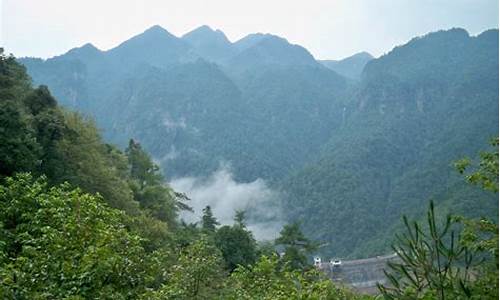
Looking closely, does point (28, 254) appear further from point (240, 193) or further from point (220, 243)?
point (240, 193)

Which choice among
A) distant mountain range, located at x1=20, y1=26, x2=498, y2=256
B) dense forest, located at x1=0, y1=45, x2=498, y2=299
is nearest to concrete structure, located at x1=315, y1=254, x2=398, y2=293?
distant mountain range, located at x1=20, y1=26, x2=498, y2=256

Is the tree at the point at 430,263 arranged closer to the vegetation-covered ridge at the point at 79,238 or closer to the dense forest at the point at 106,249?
the dense forest at the point at 106,249

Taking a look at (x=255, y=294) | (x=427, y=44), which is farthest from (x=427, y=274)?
(x=427, y=44)

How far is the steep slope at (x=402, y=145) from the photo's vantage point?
103m

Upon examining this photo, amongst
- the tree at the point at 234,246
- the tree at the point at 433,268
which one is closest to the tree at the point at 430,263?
the tree at the point at 433,268

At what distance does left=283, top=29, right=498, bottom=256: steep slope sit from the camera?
102613mm

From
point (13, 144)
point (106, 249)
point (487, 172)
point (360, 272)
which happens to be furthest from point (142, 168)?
point (360, 272)

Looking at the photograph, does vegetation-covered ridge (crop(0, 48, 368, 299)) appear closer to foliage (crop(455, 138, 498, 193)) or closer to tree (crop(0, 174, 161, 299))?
tree (crop(0, 174, 161, 299))

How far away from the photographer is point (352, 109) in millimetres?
183250

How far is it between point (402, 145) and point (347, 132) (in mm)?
21423

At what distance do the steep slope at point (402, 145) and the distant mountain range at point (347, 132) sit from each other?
379mm

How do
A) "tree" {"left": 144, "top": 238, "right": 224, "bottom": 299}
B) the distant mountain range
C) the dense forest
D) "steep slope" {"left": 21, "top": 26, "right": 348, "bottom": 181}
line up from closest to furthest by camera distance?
the dense forest, "tree" {"left": 144, "top": 238, "right": 224, "bottom": 299}, the distant mountain range, "steep slope" {"left": 21, "top": 26, "right": 348, "bottom": 181}

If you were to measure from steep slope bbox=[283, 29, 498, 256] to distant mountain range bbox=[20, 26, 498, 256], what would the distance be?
38 cm

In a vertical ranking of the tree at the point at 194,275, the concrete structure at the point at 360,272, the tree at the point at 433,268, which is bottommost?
the tree at the point at 433,268
